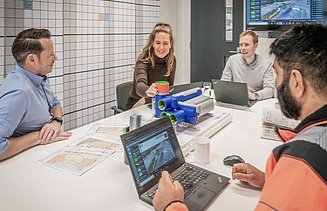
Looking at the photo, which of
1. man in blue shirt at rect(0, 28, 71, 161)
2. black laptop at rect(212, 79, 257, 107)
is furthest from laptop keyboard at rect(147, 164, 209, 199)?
black laptop at rect(212, 79, 257, 107)

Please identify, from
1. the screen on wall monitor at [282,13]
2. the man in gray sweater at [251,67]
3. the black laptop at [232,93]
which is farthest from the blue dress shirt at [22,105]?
the screen on wall monitor at [282,13]

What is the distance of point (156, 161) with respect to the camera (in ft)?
4.35

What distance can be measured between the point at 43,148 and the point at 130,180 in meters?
0.63

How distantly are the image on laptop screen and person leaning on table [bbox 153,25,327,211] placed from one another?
13cm

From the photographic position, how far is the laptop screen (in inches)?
48.5

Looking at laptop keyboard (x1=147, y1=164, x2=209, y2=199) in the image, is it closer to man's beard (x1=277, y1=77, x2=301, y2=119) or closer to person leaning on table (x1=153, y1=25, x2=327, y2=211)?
person leaning on table (x1=153, y1=25, x2=327, y2=211)

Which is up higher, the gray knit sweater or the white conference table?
the gray knit sweater

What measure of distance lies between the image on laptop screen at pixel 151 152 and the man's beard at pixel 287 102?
550 millimetres

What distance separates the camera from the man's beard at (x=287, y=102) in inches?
38.9

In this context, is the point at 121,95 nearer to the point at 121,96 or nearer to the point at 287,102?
the point at 121,96

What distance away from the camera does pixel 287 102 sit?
3.32 ft

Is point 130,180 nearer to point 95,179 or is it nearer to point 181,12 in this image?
point 95,179

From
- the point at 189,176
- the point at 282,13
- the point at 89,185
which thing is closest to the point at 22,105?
the point at 89,185

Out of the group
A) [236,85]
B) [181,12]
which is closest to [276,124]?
[236,85]
